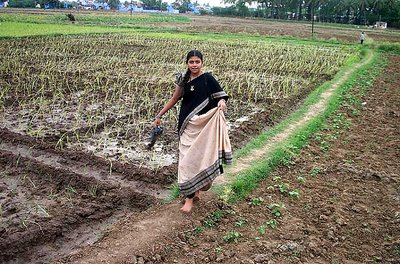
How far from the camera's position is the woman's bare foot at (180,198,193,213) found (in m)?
4.09

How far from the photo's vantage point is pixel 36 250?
11.7ft

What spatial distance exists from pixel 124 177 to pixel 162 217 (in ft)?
4.07

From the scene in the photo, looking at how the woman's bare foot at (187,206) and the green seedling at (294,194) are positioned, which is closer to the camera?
the woman's bare foot at (187,206)

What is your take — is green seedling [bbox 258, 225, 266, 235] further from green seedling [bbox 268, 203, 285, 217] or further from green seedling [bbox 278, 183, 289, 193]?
green seedling [bbox 278, 183, 289, 193]

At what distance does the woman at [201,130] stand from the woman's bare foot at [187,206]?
0.38 feet

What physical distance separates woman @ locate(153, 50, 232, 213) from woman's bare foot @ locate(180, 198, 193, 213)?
0.38 ft

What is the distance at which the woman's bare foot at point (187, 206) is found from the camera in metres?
4.09

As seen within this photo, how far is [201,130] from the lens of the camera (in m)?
3.94

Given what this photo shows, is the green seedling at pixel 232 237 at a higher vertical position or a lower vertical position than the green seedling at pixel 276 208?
lower

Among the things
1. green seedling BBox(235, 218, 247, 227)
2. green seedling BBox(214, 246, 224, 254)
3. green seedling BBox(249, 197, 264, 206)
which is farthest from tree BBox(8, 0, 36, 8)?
green seedling BBox(214, 246, 224, 254)

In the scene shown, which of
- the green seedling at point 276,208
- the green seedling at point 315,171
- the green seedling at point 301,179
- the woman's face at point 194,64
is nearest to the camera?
the woman's face at point 194,64

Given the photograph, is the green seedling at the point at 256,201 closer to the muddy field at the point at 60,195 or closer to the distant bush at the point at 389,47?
the muddy field at the point at 60,195

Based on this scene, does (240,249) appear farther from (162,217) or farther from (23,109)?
(23,109)

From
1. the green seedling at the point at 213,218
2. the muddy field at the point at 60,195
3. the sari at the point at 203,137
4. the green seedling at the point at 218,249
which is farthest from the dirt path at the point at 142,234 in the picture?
the green seedling at the point at 218,249
